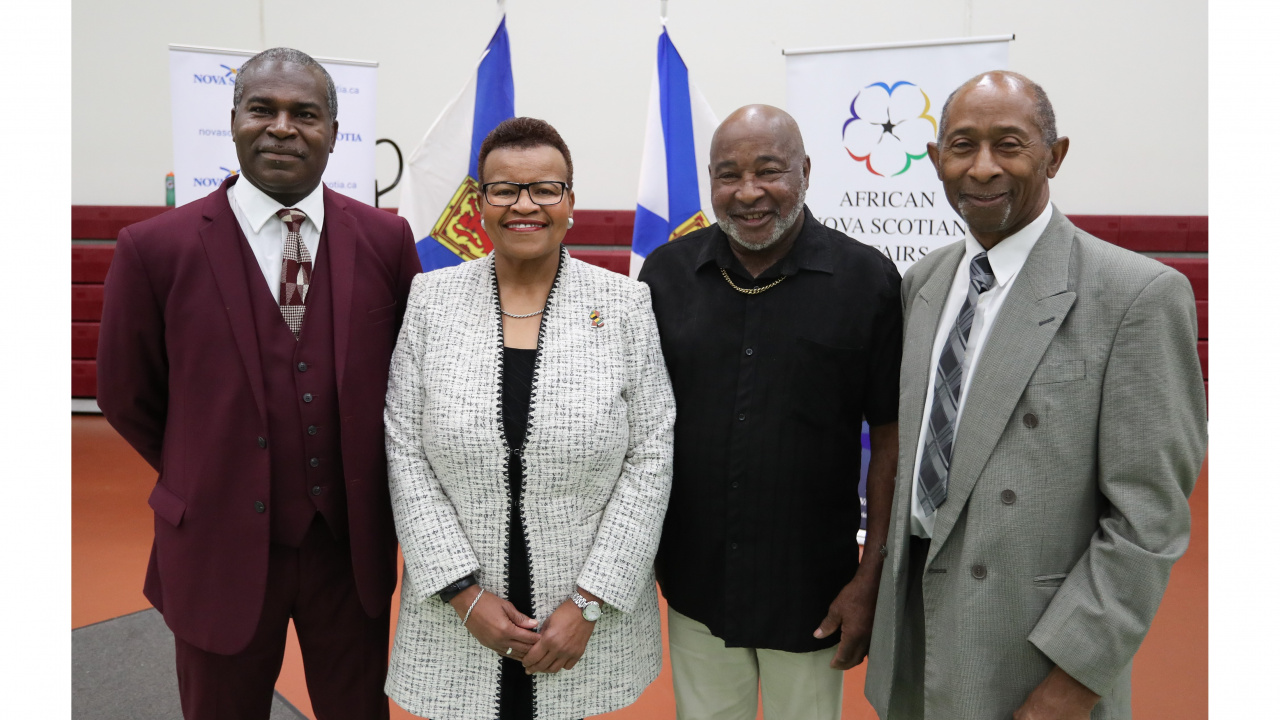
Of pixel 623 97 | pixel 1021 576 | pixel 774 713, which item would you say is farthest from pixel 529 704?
pixel 623 97

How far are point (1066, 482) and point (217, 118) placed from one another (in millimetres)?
4140

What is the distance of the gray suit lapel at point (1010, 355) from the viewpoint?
4.42 ft

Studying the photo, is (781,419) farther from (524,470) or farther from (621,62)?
(621,62)

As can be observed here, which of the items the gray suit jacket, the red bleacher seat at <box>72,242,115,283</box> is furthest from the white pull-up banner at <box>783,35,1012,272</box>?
the red bleacher seat at <box>72,242,115,283</box>

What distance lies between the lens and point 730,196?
1.75 m

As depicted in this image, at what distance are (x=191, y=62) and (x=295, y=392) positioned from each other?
10.2 ft

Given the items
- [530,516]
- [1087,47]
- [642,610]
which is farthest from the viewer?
[1087,47]

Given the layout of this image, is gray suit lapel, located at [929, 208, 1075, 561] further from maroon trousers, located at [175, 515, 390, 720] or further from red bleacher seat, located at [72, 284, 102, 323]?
red bleacher seat, located at [72, 284, 102, 323]

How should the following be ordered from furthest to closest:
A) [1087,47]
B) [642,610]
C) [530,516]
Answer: [1087,47] → [642,610] → [530,516]

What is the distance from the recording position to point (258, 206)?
1671 mm

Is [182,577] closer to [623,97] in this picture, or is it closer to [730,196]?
[730,196]

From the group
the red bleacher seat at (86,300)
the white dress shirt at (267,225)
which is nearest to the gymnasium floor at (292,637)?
the red bleacher seat at (86,300)

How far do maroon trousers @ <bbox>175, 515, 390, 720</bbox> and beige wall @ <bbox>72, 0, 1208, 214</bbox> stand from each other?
4779mm

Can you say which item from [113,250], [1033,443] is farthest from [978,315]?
[113,250]
